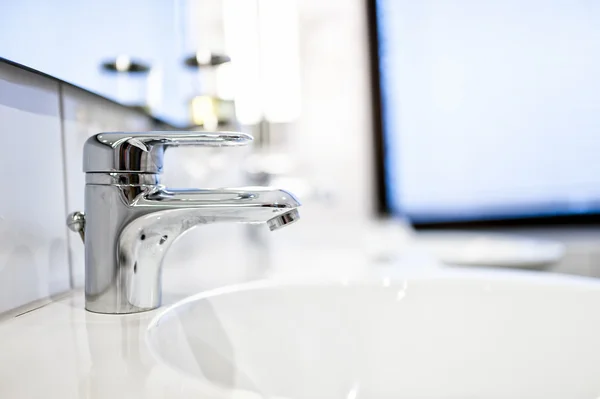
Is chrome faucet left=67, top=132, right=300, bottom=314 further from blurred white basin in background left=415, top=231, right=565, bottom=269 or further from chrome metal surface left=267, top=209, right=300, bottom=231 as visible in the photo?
blurred white basin in background left=415, top=231, right=565, bottom=269

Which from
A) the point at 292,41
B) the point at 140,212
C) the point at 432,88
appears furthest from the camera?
the point at 432,88

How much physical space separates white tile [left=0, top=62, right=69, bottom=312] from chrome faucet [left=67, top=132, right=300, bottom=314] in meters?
0.04

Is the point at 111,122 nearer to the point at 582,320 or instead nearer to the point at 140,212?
the point at 140,212

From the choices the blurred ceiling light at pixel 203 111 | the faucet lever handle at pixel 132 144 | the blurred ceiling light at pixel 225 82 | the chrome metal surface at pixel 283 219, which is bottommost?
the chrome metal surface at pixel 283 219

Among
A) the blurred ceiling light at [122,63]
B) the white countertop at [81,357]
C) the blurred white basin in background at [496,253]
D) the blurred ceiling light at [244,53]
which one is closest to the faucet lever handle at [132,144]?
the white countertop at [81,357]

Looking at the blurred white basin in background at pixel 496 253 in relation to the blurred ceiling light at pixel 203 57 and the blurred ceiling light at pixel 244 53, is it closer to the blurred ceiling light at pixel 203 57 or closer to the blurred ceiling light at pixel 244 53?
the blurred ceiling light at pixel 244 53

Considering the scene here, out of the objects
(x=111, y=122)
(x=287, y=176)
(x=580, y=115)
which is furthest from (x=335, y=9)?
(x=111, y=122)

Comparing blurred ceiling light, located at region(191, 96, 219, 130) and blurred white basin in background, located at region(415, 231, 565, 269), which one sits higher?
blurred ceiling light, located at region(191, 96, 219, 130)

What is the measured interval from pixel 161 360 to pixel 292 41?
1319 millimetres

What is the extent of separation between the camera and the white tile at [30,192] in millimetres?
362

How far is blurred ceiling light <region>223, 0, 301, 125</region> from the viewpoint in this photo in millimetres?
1122

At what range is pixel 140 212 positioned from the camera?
0.37 m

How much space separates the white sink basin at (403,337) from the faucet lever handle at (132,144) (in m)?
0.12

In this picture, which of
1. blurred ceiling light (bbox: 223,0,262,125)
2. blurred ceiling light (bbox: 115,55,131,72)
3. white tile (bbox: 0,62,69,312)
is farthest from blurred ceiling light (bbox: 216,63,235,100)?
white tile (bbox: 0,62,69,312)
